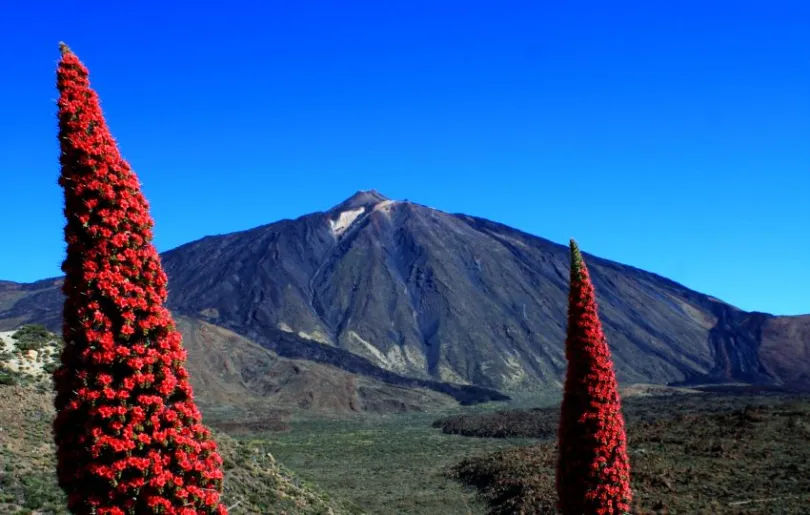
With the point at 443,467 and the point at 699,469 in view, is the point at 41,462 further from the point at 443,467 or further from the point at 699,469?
the point at 443,467

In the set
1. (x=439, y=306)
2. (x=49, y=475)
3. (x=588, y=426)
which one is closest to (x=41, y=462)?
(x=49, y=475)

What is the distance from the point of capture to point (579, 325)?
10.5 metres

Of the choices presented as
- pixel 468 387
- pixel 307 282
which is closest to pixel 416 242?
pixel 307 282

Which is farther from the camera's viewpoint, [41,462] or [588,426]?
[41,462]

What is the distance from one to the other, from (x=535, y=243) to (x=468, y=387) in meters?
76.6

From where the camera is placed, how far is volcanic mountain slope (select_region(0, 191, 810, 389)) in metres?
126

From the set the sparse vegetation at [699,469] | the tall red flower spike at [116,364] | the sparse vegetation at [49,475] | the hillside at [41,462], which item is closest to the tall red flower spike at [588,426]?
the tall red flower spike at [116,364]

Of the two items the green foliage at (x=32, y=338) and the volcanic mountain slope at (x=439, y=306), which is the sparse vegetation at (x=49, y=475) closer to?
the green foliage at (x=32, y=338)

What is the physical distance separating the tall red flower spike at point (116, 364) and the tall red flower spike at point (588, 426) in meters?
5.08

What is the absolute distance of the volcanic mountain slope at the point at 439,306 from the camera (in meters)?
126

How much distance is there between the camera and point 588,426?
398 inches

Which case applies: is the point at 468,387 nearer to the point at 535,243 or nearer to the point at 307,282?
the point at 307,282

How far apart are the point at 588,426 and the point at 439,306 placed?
130863 millimetres

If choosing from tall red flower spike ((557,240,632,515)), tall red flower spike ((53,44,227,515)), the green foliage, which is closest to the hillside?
the green foliage
